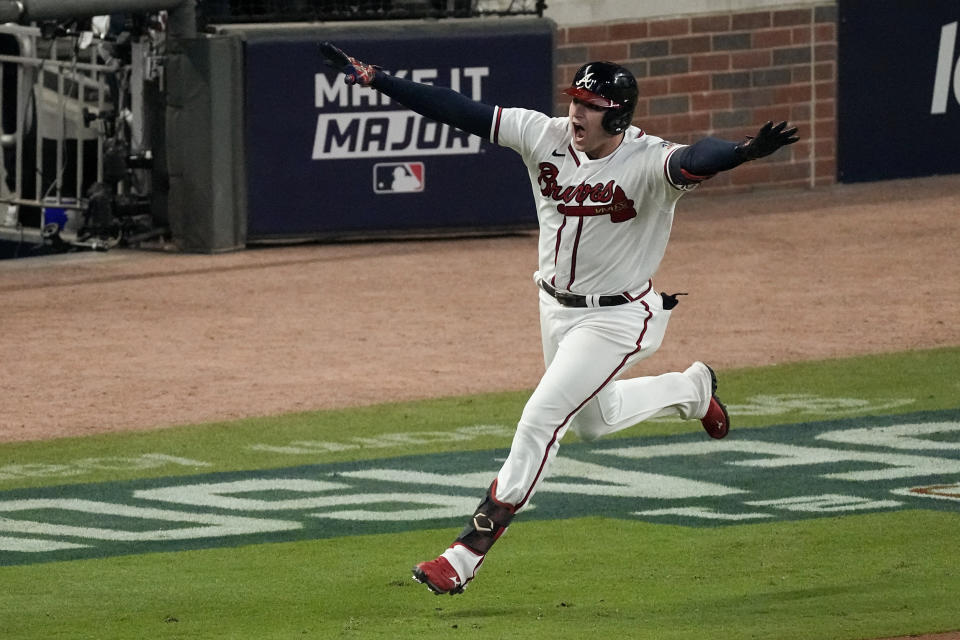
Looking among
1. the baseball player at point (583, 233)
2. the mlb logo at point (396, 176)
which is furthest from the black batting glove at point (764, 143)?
the mlb logo at point (396, 176)

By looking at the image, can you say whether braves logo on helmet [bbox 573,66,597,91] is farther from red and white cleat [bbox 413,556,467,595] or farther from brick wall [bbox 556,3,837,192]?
brick wall [bbox 556,3,837,192]

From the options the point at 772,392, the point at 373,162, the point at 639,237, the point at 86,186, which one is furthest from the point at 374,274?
the point at 639,237

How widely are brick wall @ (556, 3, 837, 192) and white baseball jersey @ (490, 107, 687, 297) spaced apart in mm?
10851

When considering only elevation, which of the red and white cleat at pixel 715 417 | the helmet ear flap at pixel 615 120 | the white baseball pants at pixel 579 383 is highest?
the helmet ear flap at pixel 615 120

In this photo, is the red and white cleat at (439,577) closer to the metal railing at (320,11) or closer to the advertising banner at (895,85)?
the metal railing at (320,11)

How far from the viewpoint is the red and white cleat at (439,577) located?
642 centimetres

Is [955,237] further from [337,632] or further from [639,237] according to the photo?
[337,632]

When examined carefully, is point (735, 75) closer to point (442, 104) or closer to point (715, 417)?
point (715, 417)

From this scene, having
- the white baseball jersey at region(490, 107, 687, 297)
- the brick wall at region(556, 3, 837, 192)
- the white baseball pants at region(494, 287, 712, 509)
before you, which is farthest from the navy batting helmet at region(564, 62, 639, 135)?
the brick wall at region(556, 3, 837, 192)

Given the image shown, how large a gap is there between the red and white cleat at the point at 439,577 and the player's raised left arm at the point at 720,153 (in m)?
1.52

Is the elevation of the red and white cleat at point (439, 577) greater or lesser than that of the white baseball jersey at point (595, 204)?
lesser

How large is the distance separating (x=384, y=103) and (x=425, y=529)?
831 cm

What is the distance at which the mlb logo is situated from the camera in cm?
1612

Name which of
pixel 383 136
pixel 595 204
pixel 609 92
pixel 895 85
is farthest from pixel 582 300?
pixel 895 85
